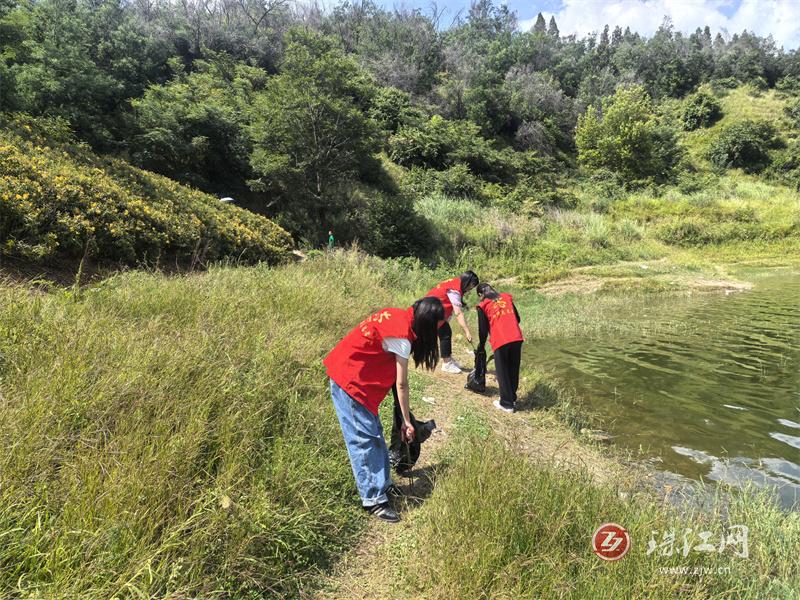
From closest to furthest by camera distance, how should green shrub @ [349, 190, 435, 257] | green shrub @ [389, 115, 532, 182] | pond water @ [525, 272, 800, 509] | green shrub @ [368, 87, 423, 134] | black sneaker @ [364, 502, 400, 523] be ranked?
black sneaker @ [364, 502, 400, 523], pond water @ [525, 272, 800, 509], green shrub @ [349, 190, 435, 257], green shrub @ [389, 115, 532, 182], green shrub @ [368, 87, 423, 134]

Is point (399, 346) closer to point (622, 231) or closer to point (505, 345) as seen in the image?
point (505, 345)

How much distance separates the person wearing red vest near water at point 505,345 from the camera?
5.59m

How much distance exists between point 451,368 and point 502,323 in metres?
1.67

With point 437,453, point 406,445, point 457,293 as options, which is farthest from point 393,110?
point 406,445

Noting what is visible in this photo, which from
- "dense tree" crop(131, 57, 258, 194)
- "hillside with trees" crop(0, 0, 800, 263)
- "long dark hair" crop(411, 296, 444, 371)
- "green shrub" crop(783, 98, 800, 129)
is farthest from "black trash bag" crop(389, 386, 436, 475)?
"green shrub" crop(783, 98, 800, 129)

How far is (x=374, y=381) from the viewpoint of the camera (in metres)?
3.22

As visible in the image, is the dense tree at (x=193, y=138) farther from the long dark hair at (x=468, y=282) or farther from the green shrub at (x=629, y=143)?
the green shrub at (x=629, y=143)

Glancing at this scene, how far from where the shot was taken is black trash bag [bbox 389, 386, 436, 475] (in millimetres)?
3545

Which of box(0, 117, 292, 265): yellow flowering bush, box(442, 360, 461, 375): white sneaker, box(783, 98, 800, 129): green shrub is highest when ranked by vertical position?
box(783, 98, 800, 129): green shrub

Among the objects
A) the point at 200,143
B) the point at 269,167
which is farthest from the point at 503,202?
the point at 200,143

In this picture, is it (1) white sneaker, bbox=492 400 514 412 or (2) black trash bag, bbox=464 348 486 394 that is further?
(2) black trash bag, bbox=464 348 486 394

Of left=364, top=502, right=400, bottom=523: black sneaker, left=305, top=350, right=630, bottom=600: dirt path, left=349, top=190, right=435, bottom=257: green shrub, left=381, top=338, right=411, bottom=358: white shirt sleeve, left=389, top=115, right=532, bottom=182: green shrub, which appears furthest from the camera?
left=389, top=115, right=532, bottom=182: green shrub

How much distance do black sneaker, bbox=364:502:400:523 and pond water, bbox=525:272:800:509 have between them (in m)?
3.12

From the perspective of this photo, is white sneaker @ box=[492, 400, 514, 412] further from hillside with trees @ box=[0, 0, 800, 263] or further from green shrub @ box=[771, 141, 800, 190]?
green shrub @ box=[771, 141, 800, 190]
